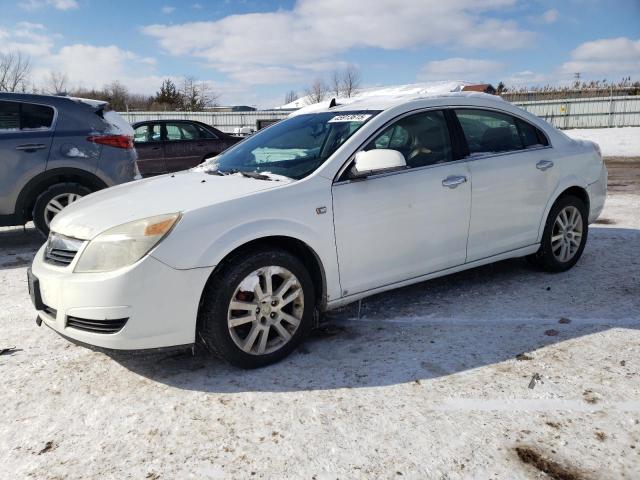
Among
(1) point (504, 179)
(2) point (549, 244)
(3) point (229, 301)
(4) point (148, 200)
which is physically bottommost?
(2) point (549, 244)

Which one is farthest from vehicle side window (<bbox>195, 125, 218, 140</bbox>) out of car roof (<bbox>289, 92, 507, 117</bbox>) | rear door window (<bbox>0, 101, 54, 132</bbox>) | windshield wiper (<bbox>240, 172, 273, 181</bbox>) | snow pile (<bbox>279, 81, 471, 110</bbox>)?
windshield wiper (<bbox>240, 172, 273, 181</bbox>)

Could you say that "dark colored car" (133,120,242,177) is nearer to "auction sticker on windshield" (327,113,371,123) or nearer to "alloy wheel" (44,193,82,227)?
"alloy wheel" (44,193,82,227)

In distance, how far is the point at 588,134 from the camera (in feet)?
82.9

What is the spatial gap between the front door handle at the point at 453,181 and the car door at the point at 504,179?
0.13 m

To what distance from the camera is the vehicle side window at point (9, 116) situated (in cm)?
582

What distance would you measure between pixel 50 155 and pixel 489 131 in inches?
184

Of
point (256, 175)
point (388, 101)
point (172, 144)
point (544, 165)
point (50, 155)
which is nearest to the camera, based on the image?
point (256, 175)

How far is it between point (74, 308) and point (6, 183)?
371 cm

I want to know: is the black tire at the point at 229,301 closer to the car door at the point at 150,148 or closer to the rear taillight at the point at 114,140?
the rear taillight at the point at 114,140

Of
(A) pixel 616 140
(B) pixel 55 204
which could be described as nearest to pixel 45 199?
(B) pixel 55 204

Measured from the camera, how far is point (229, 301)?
2.90 m

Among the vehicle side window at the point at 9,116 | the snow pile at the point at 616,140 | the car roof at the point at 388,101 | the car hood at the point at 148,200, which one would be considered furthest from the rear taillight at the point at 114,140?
the snow pile at the point at 616,140

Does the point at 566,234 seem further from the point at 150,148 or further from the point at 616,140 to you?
the point at 616,140

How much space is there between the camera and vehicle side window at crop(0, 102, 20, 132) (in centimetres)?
582
